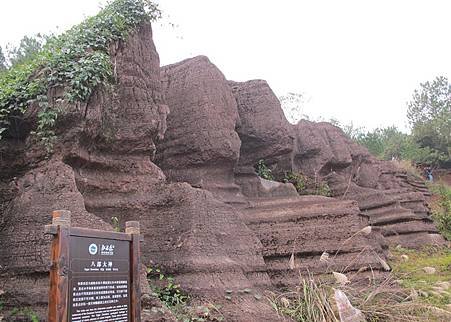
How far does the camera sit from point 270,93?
1281 centimetres

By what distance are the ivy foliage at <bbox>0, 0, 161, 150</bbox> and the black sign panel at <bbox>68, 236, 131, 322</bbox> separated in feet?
9.64

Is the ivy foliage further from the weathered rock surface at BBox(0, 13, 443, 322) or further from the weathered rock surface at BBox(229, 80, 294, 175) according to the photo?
the weathered rock surface at BBox(229, 80, 294, 175)

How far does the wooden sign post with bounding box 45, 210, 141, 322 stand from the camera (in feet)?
12.1

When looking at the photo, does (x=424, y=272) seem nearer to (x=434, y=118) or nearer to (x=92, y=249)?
(x=92, y=249)

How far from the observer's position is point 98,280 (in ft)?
13.0

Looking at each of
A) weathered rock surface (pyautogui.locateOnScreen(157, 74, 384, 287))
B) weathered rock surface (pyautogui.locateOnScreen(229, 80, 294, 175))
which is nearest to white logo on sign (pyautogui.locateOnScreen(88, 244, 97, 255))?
weathered rock surface (pyautogui.locateOnScreen(157, 74, 384, 287))

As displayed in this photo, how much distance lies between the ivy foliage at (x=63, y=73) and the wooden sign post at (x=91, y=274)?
9.51 feet

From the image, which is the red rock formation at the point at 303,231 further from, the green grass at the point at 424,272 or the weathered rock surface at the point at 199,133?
the weathered rock surface at the point at 199,133

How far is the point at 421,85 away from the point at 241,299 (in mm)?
38994

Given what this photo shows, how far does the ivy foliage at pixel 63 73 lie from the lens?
6.66 meters

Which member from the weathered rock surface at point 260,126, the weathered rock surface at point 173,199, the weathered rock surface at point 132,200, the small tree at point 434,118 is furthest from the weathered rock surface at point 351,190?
the small tree at point 434,118

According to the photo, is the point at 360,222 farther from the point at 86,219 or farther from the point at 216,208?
the point at 86,219

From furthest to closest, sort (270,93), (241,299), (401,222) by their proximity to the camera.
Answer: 1. (401,222)
2. (270,93)
3. (241,299)

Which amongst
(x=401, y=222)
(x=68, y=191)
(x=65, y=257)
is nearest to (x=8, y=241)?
(x=68, y=191)
